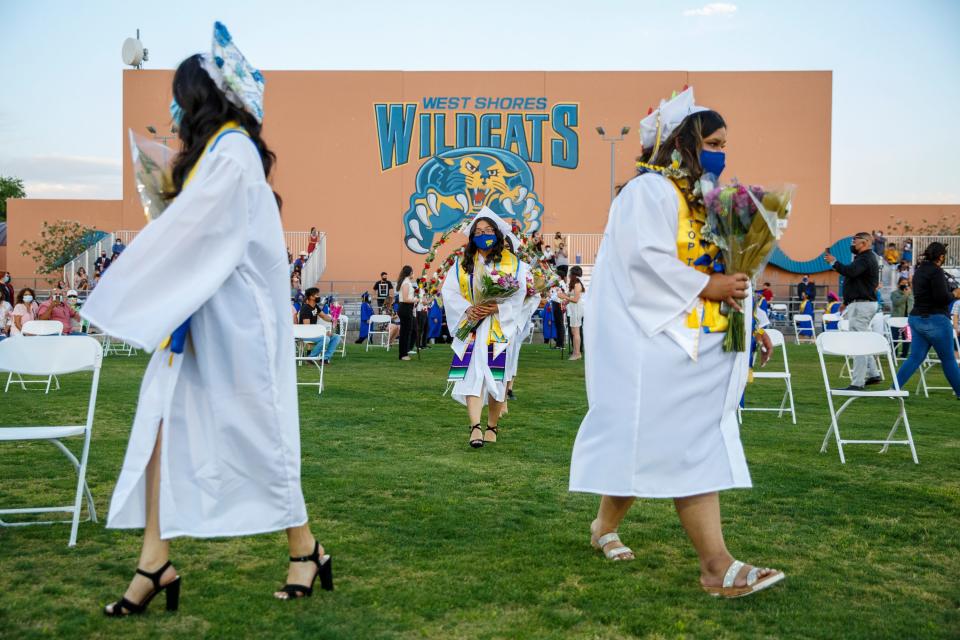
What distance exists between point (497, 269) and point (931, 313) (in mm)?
5564

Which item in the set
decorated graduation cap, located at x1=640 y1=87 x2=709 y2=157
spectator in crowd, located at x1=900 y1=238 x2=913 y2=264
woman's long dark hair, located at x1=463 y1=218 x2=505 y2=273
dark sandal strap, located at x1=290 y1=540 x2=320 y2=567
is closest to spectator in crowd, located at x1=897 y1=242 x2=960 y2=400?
woman's long dark hair, located at x1=463 y1=218 x2=505 y2=273

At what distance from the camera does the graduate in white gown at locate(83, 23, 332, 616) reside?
11.1 ft

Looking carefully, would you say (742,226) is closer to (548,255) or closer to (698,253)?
(698,253)

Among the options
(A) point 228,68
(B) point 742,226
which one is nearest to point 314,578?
(A) point 228,68

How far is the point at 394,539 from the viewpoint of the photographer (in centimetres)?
484

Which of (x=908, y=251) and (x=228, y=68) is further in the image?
(x=908, y=251)

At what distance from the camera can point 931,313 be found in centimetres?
1070

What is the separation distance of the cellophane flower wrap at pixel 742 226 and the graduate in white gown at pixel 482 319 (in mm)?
4251

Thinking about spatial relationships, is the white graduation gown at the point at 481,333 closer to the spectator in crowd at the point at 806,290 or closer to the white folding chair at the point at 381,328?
the white folding chair at the point at 381,328

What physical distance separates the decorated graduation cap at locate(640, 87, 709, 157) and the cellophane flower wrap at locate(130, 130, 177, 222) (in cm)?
207

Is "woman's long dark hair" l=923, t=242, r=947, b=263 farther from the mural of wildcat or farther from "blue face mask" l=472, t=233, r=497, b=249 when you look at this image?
the mural of wildcat

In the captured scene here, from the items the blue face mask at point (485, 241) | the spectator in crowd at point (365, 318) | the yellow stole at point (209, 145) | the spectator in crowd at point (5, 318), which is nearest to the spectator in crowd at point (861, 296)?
the blue face mask at point (485, 241)

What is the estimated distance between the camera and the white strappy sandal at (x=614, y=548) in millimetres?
4484

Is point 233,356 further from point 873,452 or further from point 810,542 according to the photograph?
point 873,452
